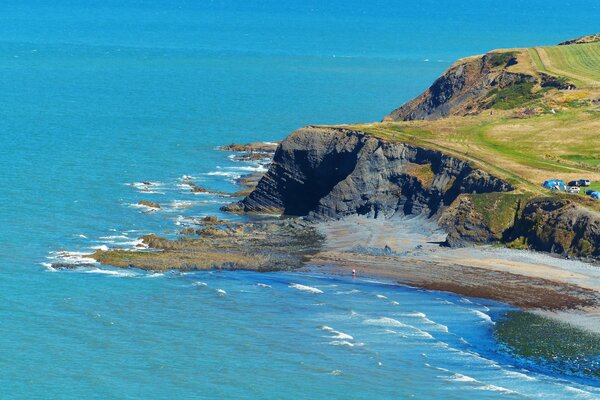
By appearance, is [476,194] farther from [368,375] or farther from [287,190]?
Result: [368,375]

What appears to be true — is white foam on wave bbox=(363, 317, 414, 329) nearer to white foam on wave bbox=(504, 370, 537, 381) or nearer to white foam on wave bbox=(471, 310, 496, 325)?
white foam on wave bbox=(471, 310, 496, 325)

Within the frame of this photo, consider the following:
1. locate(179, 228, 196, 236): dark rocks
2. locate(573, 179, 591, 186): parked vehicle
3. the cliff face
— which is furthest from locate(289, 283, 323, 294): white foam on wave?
locate(573, 179, 591, 186): parked vehicle

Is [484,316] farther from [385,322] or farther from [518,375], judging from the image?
[518,375]

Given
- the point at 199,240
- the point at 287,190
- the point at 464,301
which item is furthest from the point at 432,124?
the point at 464,301

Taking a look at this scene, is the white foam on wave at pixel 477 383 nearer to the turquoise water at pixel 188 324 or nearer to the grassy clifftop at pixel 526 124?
the turquoise water at pixel 188 324

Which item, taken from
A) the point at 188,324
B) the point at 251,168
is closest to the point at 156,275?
the point at 188,324
